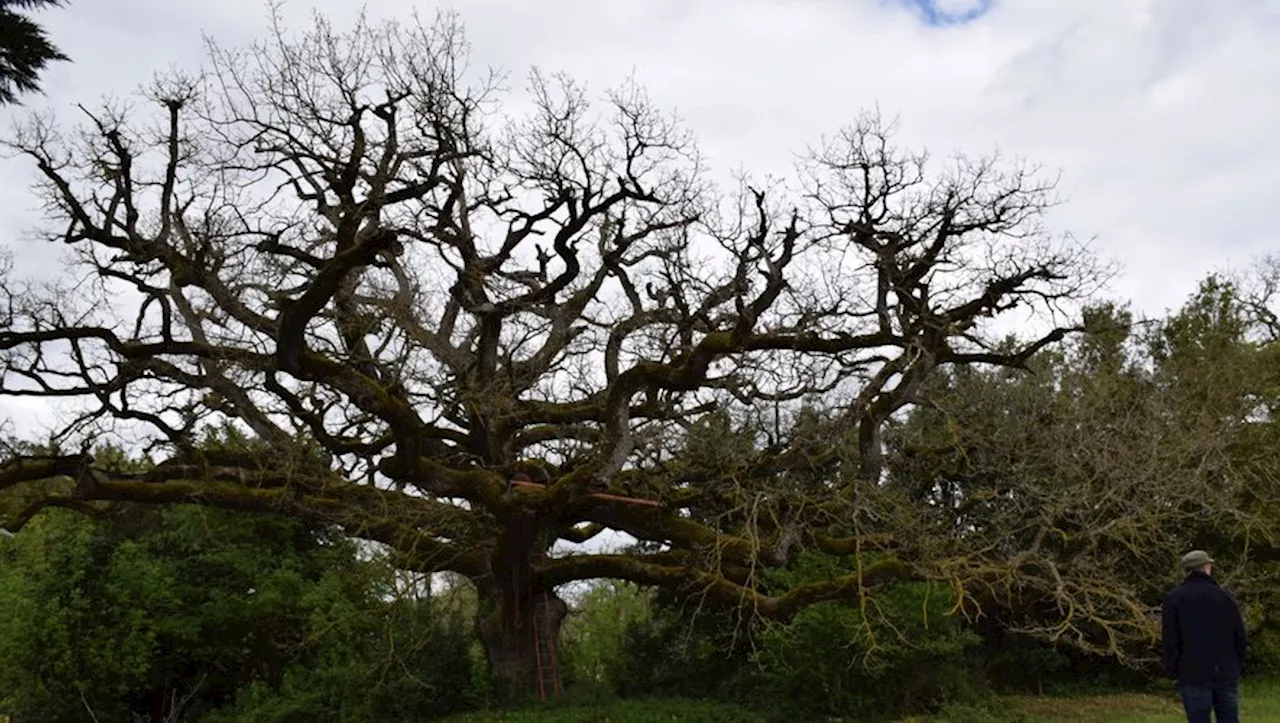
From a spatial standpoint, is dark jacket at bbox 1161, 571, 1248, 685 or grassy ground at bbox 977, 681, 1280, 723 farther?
grassy ground at bbox 977, 681, 1280, 723

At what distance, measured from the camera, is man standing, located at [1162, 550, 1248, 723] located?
6914 mm

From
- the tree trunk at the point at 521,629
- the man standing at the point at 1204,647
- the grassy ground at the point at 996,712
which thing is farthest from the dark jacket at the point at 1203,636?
the tree trunk at the point at 521,629

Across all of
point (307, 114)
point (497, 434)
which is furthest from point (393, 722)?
point (307, 114)

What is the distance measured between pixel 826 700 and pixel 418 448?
786cm

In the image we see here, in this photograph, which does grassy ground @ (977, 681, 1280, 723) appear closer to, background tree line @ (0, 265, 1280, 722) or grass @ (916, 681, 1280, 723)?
grass @ (916, 681, 1280, 723)

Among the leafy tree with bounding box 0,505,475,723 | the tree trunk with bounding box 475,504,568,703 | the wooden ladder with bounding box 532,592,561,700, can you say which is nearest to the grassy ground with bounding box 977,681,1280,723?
the wooden ladder with bounding box 532,592,561,700

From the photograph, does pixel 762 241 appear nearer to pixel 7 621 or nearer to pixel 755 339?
pixel 755 339

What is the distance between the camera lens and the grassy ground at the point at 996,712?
583 inches

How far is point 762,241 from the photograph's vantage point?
12852mm

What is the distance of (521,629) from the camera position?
685 inches

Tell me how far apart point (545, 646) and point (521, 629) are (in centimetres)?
62

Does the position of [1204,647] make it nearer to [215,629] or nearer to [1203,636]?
[1203,636]

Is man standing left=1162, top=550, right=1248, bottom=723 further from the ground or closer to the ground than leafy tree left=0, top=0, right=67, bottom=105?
closer to the ground

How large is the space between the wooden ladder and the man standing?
11882 mm
